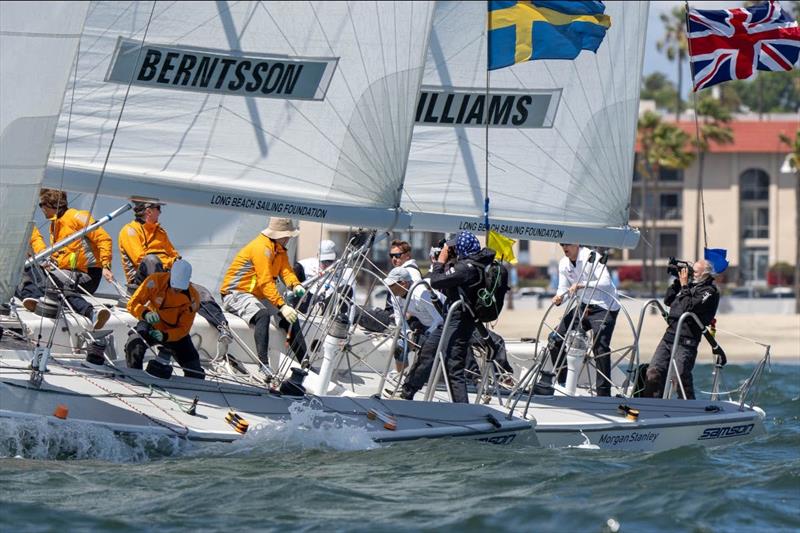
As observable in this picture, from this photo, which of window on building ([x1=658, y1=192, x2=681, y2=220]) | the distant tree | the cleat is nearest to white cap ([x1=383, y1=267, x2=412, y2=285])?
the cleat

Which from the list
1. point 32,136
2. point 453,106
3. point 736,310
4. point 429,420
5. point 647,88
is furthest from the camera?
point 647,88

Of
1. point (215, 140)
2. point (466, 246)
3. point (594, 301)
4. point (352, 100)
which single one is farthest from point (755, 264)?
point (215, 140)

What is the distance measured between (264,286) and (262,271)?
14 centimetres

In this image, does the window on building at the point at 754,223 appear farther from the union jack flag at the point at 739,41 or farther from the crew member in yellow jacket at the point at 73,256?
the crew member in yellow jacket at the point at 73,256

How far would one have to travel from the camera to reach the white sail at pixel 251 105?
1078 centimetres

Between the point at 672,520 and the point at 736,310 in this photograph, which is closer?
the point at 672,520

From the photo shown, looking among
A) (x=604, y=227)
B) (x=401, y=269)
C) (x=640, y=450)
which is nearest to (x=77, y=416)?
(x=401, y=269)

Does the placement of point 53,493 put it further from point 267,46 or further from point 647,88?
point 647,88

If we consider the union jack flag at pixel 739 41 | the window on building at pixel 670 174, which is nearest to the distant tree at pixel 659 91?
the window on building at pixel 670 174

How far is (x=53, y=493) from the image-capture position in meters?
9.27

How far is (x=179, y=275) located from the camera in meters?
10.9

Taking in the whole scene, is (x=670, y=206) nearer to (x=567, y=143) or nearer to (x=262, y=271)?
(x=567, y=143)

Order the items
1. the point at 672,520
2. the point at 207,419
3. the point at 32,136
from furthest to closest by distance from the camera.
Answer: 1. the point at 207,419
2. the point at 32,136
3. the point at 672,520

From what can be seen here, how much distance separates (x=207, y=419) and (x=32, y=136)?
251cm
